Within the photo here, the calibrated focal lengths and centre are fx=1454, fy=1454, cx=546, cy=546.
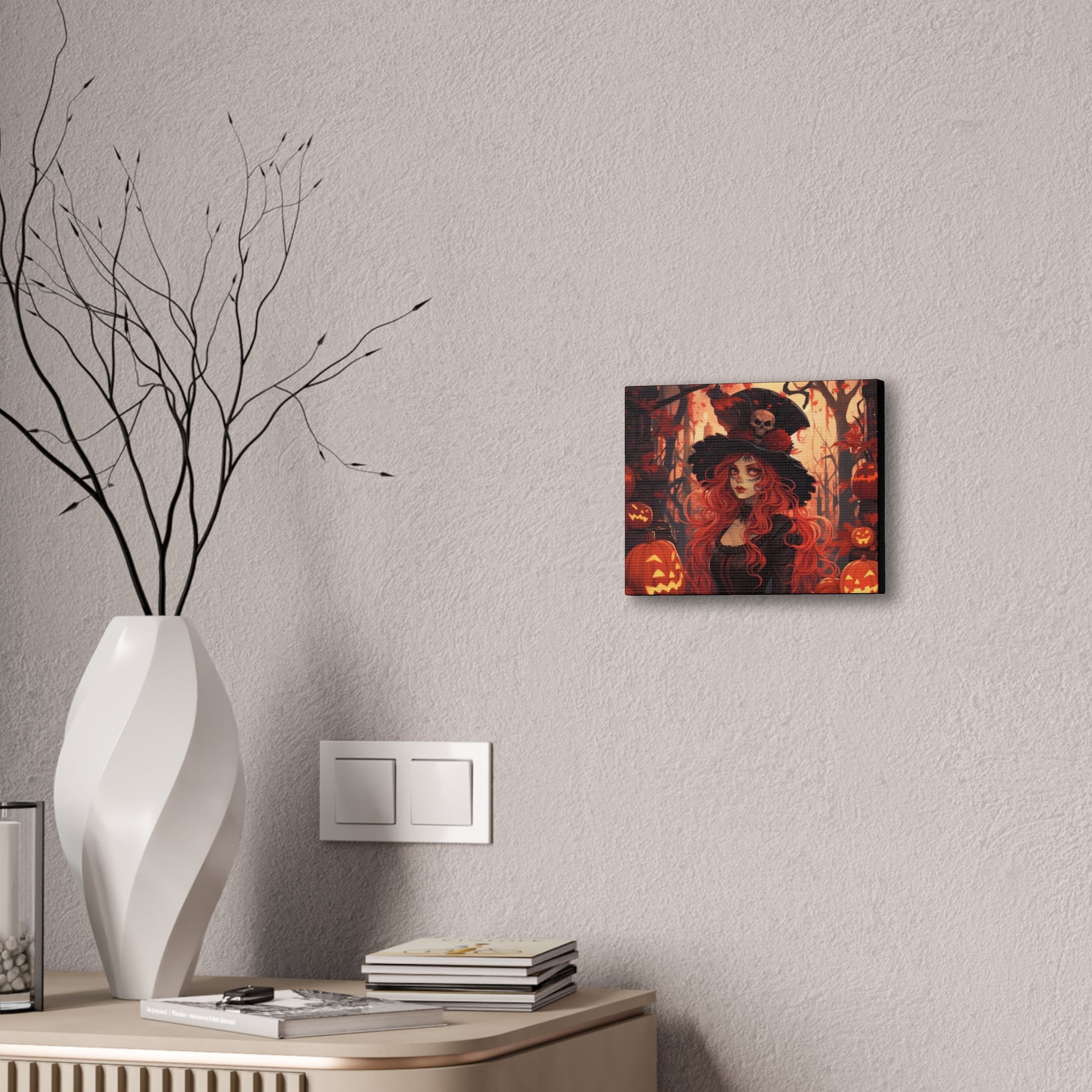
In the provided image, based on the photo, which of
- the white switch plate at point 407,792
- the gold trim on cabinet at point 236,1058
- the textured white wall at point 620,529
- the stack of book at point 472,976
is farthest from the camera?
the white switch plate at point 407,792

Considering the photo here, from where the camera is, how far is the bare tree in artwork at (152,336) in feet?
5.48

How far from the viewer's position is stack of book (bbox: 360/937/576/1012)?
51.7 inches

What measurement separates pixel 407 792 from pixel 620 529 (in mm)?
370

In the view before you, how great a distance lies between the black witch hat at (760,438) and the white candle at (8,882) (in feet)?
2.51

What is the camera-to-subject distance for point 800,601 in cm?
152

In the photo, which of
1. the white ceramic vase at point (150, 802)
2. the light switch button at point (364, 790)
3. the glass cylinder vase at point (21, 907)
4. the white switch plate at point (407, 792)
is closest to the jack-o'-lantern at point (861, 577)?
the white switch plate at point (407, 792)

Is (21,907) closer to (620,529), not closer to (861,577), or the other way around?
(620,529)

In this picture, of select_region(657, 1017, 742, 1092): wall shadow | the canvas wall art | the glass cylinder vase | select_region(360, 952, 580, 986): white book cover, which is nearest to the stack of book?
select_region(360, 952, 580, 986): white book cover

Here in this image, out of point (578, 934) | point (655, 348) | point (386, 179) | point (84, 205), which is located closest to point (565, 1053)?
point (578, 934)

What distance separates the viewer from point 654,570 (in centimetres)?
154

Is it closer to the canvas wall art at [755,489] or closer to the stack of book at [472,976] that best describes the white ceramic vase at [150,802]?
the stack of book at [472,976]

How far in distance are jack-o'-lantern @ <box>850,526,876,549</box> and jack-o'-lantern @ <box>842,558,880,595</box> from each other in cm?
1

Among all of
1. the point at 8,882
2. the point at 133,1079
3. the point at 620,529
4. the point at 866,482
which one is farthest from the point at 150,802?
the point at 866,482

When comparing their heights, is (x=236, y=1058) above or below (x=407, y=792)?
below
